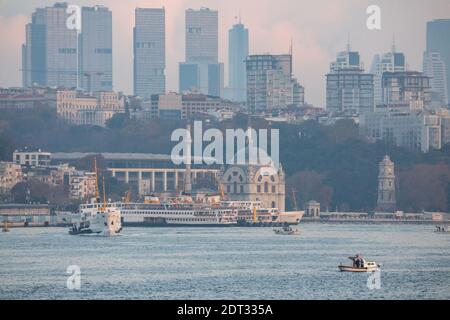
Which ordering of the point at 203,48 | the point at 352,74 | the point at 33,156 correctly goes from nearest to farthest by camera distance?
1. the point at 33,156
2. the point at 352,74
3. the point at 203,48

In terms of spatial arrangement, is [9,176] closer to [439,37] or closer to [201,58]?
[439,37]

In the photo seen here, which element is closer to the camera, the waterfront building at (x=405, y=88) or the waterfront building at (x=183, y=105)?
the waterfront building at (x=183, y=105)

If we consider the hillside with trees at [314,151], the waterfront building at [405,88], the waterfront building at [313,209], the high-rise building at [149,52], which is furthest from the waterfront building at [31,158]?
the high-rise building at [149,52]

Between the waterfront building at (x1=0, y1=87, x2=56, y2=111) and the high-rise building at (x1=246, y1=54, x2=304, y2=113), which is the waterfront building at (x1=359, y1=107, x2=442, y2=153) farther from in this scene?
the high-rise building at (x1=246, y1=54, x2=304, y2=113)

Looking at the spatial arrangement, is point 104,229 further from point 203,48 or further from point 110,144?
point 203,48

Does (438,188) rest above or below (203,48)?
below

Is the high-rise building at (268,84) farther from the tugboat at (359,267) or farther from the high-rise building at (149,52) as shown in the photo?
the tugboat at (359,267)
